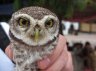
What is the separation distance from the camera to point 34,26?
55cm

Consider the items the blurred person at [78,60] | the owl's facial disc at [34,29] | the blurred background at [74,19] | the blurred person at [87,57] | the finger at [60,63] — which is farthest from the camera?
the blurred person at [87,57]

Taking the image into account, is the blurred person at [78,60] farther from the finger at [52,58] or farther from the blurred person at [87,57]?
the finger at [52,58]

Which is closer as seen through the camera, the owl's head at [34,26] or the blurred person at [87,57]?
the owl's head at [34,26]

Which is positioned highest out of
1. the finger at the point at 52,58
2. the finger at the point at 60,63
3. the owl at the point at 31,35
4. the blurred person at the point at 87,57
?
the owl at the point at 31,35

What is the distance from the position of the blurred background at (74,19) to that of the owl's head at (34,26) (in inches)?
6.7

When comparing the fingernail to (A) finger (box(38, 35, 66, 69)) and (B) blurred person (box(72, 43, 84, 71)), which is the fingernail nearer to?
(A) finger (box(38, 35, 66, 69))

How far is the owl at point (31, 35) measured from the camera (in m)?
0.55

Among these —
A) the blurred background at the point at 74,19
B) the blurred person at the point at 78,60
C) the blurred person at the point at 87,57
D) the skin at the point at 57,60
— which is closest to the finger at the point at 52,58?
the skin at the point at 57,60

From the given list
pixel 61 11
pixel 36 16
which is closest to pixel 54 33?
pixel 36 16

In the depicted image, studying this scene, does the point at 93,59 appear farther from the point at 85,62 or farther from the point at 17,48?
the point at 17,48

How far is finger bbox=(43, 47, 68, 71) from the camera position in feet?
2.18

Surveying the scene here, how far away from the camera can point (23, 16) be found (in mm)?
552

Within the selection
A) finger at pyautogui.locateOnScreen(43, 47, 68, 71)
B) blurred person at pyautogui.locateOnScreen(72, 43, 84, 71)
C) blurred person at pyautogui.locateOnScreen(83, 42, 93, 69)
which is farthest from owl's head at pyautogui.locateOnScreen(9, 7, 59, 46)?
blurred person at pyautogui.locateOnScreen(83, 42, 93, 69)

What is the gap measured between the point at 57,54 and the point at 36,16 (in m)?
0.14
